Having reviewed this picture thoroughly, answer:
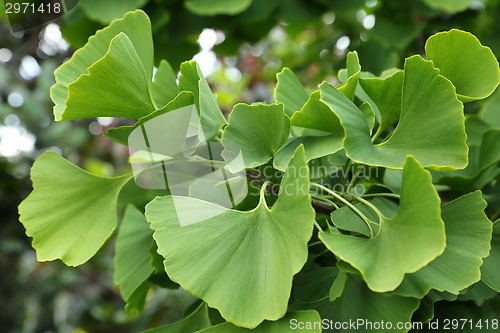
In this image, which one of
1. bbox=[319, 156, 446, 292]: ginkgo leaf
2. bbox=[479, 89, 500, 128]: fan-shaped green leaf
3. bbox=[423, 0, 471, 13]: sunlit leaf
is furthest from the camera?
bbox=[423, 0, 471, 13]: sunlit leaf

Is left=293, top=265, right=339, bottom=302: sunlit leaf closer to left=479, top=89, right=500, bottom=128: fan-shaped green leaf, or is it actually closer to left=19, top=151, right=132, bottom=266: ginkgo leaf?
left=19, top=151, right=132, bottom=266: ginkgo leaf

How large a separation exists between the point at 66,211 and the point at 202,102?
0.14m

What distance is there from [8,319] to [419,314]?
3.88 feet

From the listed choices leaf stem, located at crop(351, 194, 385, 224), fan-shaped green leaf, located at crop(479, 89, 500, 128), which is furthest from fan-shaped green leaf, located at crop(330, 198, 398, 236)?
fan-shaped green leaf, located at crop(479, 89, 500, 128)

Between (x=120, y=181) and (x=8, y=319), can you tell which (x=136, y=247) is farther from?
(x=8, y=319)

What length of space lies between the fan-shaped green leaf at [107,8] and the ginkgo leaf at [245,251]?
0.57m

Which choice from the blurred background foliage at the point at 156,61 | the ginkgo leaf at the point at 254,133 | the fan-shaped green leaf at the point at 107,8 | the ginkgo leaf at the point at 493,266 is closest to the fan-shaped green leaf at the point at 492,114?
the blurred background foliage at the point at 156,61

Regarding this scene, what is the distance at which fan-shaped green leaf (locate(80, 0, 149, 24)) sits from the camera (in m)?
0.68

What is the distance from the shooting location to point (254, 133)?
0.25 meters

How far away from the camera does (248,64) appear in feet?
5.83

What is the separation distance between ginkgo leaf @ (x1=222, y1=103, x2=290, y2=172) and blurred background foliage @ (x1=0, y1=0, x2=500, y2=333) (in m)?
0.22

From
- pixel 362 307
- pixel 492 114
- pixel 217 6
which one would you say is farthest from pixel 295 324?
pixel 217 6

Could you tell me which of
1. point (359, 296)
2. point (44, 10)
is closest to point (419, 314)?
point (359, 296)

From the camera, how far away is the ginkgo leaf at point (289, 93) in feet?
0.93
